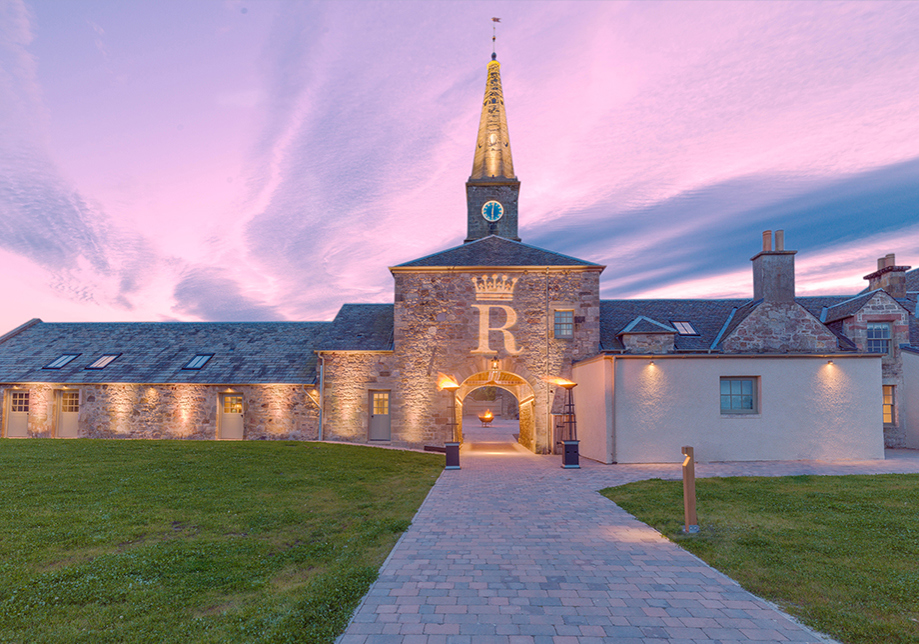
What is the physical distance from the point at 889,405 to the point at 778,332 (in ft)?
18.9

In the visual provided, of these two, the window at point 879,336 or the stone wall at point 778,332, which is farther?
the window at point 879,336

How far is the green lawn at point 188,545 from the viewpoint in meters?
3.87

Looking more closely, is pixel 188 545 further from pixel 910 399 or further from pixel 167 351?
pixel 910 399

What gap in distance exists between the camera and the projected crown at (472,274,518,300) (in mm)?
17500

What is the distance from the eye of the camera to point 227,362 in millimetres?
19938

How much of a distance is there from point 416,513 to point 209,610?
13.9 ft

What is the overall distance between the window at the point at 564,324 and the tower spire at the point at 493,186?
6692 mm

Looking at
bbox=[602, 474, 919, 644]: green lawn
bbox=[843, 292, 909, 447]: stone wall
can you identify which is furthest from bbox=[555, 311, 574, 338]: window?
bbox=[843, 292, 909, 447]: stone wall

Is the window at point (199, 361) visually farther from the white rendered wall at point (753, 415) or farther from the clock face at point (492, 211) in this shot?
the white rendered wall at point (753, 415)

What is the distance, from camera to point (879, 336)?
680 inches

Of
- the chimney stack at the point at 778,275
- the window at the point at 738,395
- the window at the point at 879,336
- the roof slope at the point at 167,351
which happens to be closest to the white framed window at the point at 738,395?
the window at the point at 738,395

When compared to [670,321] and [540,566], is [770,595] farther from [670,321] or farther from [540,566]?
[670,321]

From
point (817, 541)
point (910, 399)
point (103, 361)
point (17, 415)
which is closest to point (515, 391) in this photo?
point (817, 541)

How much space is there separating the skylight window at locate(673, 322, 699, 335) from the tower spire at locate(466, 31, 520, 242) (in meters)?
8.73
